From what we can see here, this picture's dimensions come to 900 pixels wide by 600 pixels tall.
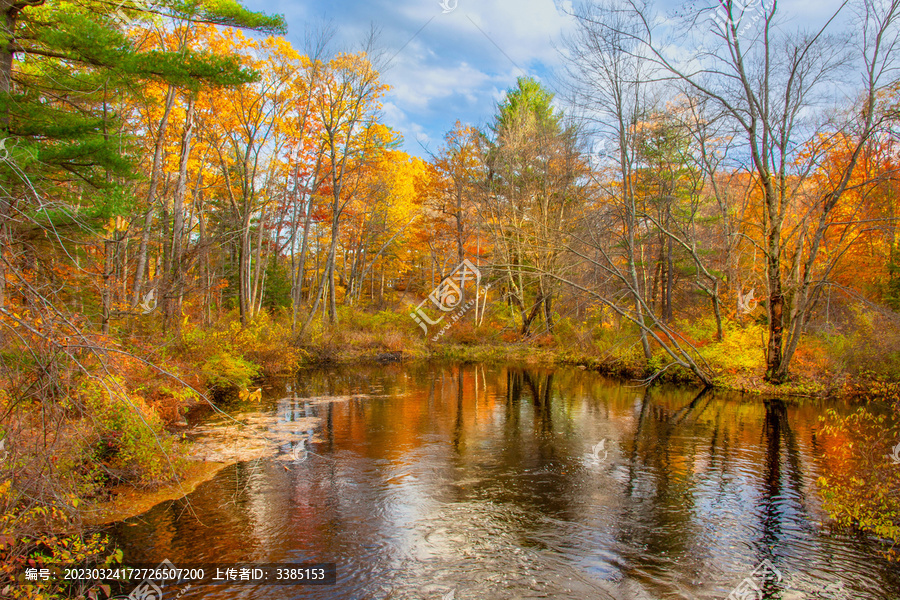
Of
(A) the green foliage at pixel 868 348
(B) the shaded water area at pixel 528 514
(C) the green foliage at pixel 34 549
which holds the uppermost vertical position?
(A) the green foliage at pixel 868 348

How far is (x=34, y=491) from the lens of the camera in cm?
451

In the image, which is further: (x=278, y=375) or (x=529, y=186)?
(x=529, y=186)

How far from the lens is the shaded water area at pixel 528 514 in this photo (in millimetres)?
5289

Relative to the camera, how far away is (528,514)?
6.93m

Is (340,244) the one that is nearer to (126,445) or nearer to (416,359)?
(416,359)

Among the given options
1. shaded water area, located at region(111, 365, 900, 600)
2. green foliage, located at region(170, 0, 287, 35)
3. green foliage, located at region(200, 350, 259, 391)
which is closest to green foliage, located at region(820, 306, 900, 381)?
shaded water area, located at region(111, 365, 900, 600)

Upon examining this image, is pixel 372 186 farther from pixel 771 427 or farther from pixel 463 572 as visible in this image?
pixel 463 572

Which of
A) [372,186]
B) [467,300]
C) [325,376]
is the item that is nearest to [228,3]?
[325,376]

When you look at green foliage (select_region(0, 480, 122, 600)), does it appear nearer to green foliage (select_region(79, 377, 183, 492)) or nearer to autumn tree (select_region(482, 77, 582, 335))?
green foliage (select_region(79, 377, 183, 492))

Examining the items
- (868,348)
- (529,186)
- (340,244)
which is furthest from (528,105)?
(868,348)

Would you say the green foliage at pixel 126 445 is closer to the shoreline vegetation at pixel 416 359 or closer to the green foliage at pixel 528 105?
the shoreline vegetation at pixel 416 359

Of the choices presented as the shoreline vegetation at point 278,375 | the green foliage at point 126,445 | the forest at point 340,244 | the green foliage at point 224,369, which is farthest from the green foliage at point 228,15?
the green foliage at point 224,369

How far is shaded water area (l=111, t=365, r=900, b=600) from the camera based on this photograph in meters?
5.29

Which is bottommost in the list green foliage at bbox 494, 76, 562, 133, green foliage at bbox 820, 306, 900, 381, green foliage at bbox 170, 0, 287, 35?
green foliage at bbox 820, 306, 900, 381
